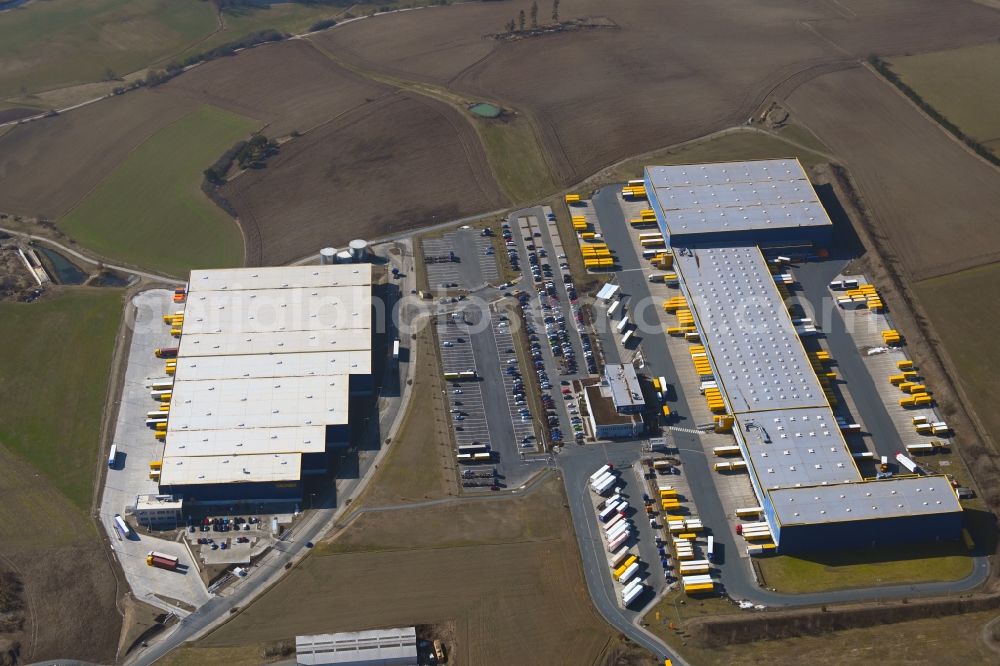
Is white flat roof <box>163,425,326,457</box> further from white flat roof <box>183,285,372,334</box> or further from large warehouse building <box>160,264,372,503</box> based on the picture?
white flat roof <box>183,285,372,334</box>

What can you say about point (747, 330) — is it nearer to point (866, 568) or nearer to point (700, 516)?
point (700, 516)

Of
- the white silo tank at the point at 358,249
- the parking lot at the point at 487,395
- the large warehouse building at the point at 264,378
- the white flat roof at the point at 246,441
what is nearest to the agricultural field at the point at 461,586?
the parking lot at the point at 487,395

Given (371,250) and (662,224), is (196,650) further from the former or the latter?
(662,224)

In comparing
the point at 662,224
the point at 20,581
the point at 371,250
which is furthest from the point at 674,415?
the point at 20,581

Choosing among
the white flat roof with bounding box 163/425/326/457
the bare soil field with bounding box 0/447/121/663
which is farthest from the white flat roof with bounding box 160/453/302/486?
the bare soil field with bounding box 0/447/121/663

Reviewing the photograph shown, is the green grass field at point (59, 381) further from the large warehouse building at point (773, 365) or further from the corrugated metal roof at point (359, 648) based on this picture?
the large warehouse building at point (773, 365)

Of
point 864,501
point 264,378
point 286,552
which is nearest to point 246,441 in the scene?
point 264,378
